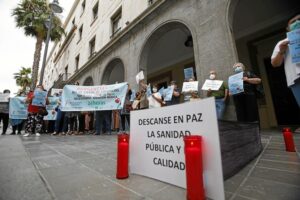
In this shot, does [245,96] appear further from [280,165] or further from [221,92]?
[280,165]

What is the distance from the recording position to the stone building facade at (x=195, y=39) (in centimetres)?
478

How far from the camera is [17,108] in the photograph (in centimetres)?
809

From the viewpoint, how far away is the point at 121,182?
1634mm

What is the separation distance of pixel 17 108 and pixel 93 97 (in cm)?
405

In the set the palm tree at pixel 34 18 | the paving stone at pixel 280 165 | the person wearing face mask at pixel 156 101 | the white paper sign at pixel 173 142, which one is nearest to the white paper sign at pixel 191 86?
the person wearing face mask at pixel 156 101

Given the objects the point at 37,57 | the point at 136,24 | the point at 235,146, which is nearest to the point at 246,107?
the point at 235,146

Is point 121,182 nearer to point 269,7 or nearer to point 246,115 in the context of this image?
point 246,115

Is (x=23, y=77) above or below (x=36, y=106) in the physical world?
above

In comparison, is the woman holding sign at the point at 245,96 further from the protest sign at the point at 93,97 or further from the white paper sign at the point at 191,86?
the protest sign at the point at 93,97

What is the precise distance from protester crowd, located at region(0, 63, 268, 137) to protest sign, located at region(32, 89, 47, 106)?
0.05 meters

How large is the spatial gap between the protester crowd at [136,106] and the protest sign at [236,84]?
0.17m

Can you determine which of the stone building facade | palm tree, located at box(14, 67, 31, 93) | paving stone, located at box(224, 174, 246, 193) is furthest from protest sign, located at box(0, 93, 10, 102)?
palm tree, located at box(14, 67, 31, 93)

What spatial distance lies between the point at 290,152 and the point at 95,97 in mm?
6283

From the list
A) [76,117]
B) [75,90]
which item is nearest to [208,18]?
[75,90]
